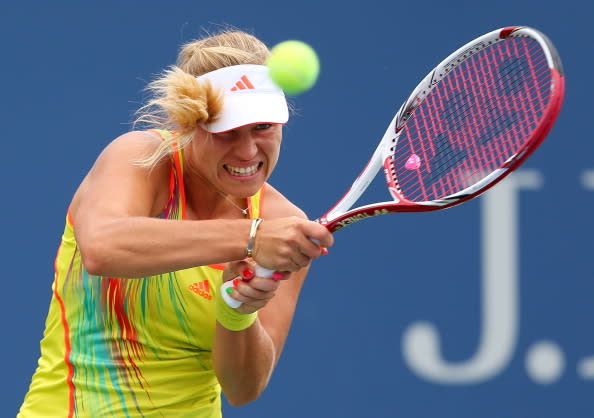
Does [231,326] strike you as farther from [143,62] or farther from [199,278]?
[143,62]

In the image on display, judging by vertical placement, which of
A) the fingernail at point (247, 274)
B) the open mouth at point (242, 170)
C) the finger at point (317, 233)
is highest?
the open mouth at point (242, 170)

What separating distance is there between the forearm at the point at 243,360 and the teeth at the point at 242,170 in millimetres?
365

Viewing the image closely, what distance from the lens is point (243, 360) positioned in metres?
2.64

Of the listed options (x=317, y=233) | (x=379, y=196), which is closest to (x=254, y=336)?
(x=317, y=233)

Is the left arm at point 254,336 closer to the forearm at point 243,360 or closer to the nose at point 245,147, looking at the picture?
the forearm at point 243,360

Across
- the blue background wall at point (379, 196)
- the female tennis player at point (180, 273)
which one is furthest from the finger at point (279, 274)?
the blue background wall at point (379, 196)

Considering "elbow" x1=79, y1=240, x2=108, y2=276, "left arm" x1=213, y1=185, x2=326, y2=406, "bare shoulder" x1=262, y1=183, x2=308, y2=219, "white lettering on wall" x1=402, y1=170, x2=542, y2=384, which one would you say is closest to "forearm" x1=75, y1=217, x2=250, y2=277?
"elbow" x1=79, y1=240, x2=108, y2=276

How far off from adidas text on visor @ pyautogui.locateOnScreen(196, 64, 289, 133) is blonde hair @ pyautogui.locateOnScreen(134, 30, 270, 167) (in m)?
0.03

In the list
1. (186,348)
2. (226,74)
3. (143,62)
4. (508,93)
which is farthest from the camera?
(143,62)

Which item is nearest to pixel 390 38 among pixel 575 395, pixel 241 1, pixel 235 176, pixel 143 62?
pixel 241 1

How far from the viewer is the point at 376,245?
13.7 ft

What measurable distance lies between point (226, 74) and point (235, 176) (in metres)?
0.24

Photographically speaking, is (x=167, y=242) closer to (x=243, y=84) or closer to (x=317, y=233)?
(x=317, y=233)

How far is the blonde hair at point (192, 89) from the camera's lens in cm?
241
